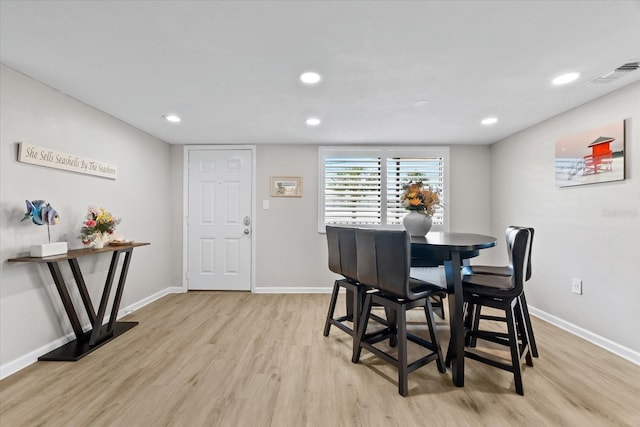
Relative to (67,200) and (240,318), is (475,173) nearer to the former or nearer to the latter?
(240,318)

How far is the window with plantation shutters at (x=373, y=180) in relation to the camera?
424 cm

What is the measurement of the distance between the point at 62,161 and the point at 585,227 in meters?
4.75

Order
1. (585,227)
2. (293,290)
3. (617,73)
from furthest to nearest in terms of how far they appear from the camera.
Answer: (293,290), (585,227), (617,73)

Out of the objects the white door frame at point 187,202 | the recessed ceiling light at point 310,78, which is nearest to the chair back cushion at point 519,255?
the recessed ceiling light at point 310,78

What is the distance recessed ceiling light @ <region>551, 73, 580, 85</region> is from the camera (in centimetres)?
212

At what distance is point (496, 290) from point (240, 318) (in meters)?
2.53

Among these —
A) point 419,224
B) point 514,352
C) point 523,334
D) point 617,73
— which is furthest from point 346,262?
point 617,73

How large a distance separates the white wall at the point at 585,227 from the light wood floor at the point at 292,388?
352 mm

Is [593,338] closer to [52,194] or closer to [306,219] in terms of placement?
→ [306,219]

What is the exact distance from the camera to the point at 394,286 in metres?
1.91

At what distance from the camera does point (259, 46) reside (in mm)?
1756

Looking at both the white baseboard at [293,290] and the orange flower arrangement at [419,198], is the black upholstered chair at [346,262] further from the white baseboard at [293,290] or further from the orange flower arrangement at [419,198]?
the white baseboard at [293,290]

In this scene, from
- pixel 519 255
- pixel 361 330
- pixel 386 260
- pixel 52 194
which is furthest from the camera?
pixel 52 194

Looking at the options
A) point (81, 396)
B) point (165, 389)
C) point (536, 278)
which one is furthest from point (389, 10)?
point (536, 278)
